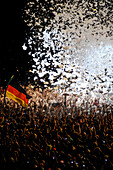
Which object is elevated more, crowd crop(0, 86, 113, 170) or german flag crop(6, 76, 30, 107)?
german flag crop(6, 76, 30, 107)

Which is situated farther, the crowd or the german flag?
the german flag

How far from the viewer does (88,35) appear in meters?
10.3

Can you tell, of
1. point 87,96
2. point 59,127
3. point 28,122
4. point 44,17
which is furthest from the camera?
point 44,17

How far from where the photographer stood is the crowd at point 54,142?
341cm

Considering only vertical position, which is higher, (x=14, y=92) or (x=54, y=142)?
(x=14, y=92)

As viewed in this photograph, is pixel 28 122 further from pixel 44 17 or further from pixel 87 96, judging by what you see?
pixel 44 17

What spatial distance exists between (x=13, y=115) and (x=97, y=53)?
5.94 metres

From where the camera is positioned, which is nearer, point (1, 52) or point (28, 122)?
point (28, 122)

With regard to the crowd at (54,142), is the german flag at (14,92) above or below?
above

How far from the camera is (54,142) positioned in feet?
13.1

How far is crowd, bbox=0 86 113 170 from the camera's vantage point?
11.2 feet

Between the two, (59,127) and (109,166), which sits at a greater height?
(59,127)

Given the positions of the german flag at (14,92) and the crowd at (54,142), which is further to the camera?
the german flag at (14,92)

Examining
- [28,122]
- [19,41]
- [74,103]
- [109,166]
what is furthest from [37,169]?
[19,41]
